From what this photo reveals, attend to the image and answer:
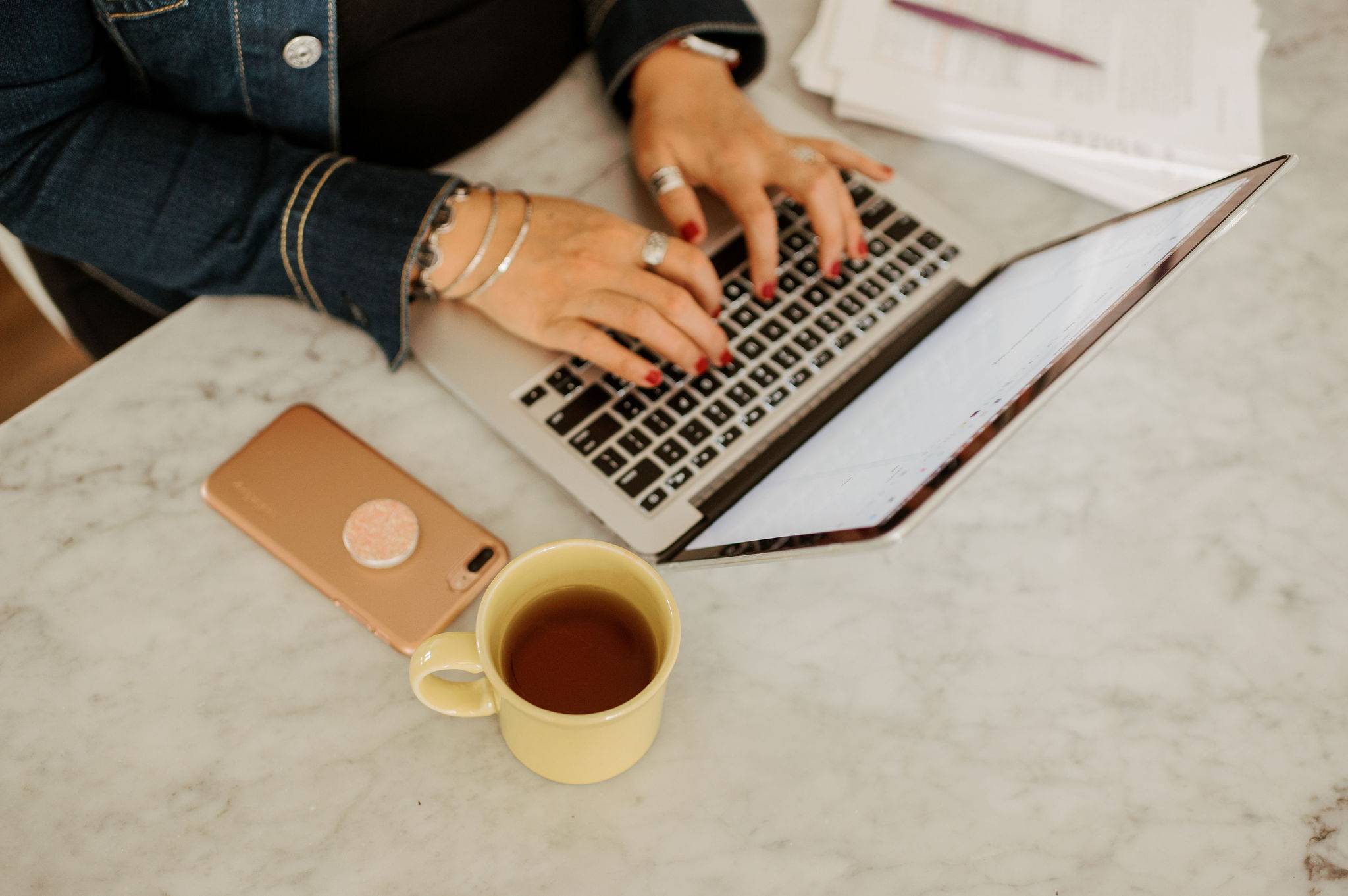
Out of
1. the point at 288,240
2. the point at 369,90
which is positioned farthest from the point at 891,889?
the point at 369,90

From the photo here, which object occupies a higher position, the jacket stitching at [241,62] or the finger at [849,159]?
the jacket stitching at [241,62]

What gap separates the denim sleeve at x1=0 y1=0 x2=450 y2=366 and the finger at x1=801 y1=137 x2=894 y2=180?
335 mm

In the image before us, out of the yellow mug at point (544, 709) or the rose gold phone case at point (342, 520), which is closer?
the yellow mug at point (544, 709)

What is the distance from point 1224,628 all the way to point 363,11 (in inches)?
31.8

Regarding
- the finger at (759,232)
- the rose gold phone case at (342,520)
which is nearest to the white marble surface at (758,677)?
the rose gold phone case at (342,520)

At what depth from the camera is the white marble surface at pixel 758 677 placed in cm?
53

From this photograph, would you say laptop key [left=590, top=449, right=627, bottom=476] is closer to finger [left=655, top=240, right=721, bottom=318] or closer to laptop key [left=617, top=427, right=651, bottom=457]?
laptop key [left=617, top=427, right=651, bottom=457]

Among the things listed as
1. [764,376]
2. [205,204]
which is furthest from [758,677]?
[205,204]

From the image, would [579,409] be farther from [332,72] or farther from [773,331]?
[332,72]

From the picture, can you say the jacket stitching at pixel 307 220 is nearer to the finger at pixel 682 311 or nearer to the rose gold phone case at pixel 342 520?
the rose gold phone case at pixel 342 520

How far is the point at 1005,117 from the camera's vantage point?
0.85 m

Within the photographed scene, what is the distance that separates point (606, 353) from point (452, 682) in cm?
27

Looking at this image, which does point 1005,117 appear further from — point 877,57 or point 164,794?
point 164,794

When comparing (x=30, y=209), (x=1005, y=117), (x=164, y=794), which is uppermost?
(x=30, y=209)
